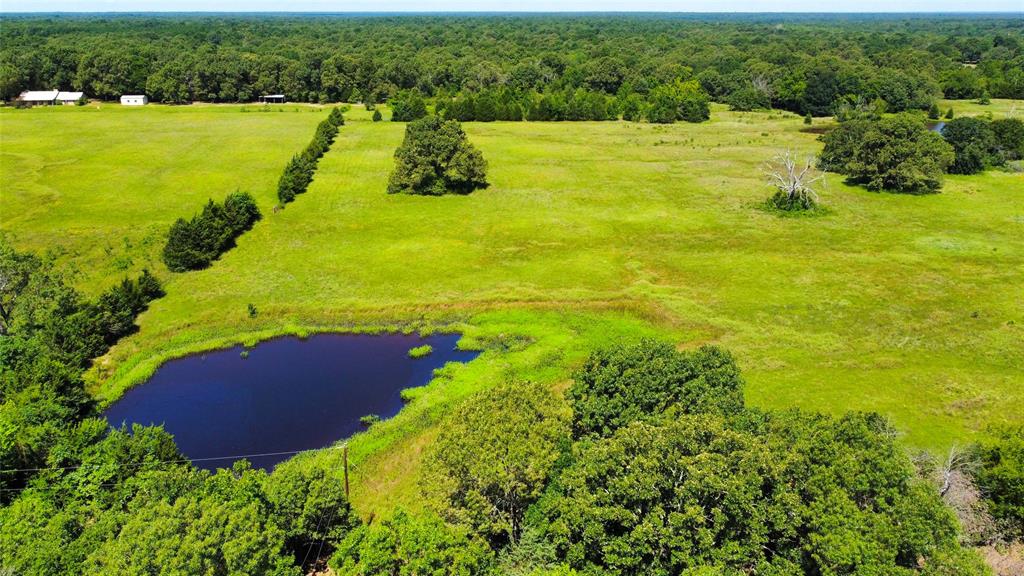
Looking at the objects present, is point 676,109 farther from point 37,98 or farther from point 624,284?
point 37,98

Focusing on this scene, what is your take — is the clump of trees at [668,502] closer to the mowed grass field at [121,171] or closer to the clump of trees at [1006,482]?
the clump of trees at [1006,482]

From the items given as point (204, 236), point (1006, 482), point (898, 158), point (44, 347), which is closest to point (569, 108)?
point (898, 158)

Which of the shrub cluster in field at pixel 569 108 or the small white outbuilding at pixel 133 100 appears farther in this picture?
the small white outbuilding at pixel 133 100

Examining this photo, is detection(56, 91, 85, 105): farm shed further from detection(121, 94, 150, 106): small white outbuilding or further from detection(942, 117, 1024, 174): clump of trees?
detection(942, 117, 1024, 174): clump of trees

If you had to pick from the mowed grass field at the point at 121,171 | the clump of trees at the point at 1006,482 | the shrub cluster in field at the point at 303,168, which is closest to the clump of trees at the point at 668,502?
the clump of trees at the point at 1006,482

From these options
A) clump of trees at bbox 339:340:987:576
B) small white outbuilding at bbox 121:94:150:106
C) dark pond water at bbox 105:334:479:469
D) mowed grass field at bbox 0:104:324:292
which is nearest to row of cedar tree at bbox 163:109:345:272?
mowed grass field at bbox 0:104:324:292

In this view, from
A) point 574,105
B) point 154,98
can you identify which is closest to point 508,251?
point 574,105

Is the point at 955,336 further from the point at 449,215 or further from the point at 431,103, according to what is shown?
the point at 431,103
